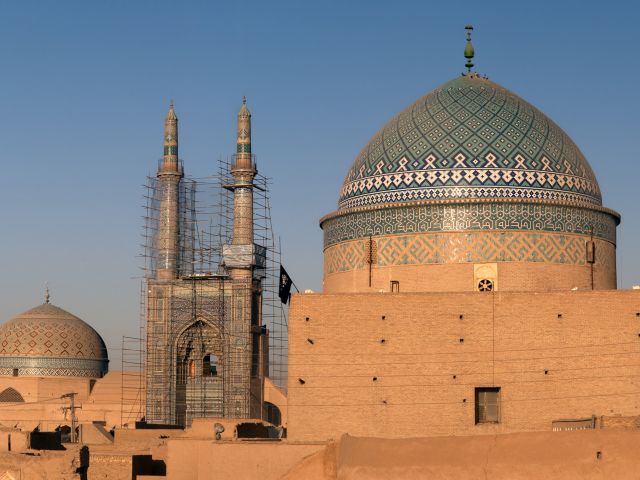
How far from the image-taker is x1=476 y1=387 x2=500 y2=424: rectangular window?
48.1 ft

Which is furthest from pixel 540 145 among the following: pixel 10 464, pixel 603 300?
pixel 10 464

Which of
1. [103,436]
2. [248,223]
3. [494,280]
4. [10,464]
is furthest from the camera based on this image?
[248,223]

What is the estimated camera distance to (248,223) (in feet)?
85.5

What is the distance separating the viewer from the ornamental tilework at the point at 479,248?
1644cm

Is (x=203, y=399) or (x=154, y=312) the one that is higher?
(x=154, y=312)

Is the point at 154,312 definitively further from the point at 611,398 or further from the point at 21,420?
the point at 611,398

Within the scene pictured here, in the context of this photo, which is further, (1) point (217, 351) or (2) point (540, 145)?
(1) point (217, 351)

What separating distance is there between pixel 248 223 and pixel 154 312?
2.66m

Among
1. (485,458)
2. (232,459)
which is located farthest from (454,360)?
(485,458)

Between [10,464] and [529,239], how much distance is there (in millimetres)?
6884

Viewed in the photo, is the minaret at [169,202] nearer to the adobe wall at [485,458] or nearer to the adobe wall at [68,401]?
the adobe wall at [68,401]

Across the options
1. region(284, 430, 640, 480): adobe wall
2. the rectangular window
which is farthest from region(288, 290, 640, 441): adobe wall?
region(284, 430, 640, 480): adobe wall

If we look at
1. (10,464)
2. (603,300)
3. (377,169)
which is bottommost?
(10,464)

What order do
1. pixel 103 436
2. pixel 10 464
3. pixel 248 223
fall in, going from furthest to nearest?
pixel 248 223
pixel 103 436
pixel 10 464
